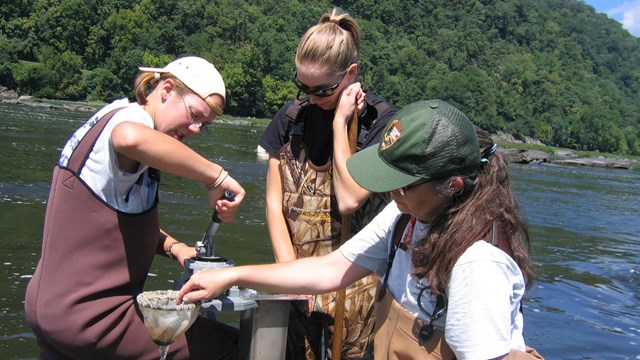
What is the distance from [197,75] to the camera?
278cm

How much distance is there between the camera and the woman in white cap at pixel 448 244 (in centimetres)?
219

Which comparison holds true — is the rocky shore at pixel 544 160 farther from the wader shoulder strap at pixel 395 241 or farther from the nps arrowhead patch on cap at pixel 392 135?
the nps arrowhead patch on cap at pixel 392 135

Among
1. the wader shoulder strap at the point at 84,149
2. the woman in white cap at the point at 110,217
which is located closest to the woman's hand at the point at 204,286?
the woman in white cap at the point at 110,217

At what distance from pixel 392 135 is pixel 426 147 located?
166 mm

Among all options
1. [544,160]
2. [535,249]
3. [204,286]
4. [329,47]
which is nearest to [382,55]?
[544,160]

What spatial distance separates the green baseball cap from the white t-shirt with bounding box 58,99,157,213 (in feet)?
2.97

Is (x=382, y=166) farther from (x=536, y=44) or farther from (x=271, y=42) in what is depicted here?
(x=536, y=44)

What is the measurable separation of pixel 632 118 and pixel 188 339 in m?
169

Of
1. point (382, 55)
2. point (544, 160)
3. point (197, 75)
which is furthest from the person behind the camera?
point (382, 55)

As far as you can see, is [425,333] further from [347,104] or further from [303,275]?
[347,104]

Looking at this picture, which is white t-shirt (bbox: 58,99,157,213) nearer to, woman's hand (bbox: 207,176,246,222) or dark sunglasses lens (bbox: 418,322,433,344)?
woman's hand (bbox: 207,176,246,222)

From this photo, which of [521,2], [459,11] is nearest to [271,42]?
[459,11]

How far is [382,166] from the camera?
2.46 m

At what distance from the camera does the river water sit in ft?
25.6
